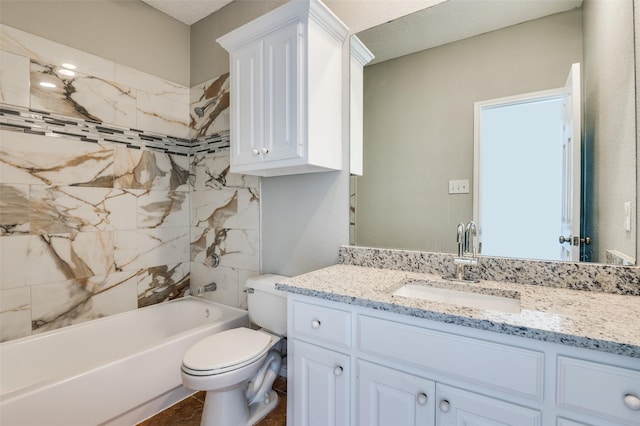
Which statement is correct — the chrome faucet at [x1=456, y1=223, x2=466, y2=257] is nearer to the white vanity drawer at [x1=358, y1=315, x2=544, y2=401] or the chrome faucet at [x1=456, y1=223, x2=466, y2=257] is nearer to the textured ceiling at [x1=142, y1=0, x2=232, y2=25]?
the white vanity drawer at [x1=358, y1=315, x2=544, y2=401]

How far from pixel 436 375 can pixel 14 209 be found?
2.35m

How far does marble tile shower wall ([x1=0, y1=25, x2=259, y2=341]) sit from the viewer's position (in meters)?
1.80

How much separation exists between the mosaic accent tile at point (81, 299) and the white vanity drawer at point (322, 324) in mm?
1665

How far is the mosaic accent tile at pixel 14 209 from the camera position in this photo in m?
1.74

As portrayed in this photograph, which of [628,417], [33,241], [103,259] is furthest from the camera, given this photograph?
[103,259]

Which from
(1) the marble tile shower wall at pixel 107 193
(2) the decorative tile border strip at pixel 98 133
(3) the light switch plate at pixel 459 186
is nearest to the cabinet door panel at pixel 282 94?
(1) the marble tile shower wall at pixel 107 193

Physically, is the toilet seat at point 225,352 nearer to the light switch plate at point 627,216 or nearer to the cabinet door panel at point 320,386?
the cabinet door panel at point 320,386

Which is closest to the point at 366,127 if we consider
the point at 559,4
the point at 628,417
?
the point at 559,4

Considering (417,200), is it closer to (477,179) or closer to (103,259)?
(477,179)

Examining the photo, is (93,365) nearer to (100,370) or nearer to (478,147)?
(100,370)

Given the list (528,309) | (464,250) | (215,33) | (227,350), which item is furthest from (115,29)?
(528,309)

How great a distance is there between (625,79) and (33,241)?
9.94ft

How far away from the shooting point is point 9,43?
5.79 feet

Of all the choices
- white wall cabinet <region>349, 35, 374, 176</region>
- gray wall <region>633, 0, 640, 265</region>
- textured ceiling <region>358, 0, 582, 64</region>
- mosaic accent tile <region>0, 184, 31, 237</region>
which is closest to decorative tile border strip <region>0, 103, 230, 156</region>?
mosaic accent tile <region>0, 184, 31, 237</region>
